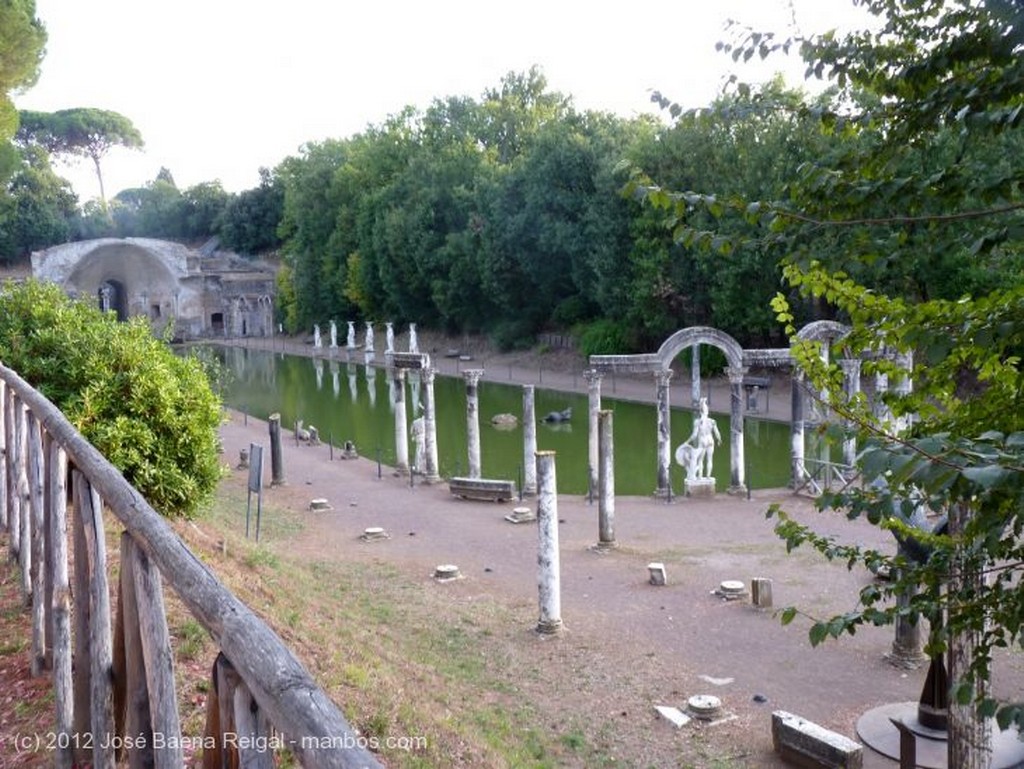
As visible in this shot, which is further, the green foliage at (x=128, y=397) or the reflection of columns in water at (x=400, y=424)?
the reflection of columns in water at (x=400, y=424)

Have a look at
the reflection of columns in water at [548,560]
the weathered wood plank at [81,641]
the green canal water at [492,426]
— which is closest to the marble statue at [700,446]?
the green canal water at [492,426]

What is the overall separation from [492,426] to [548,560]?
17761 mm

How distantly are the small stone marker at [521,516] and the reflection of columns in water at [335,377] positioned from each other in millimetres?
23239

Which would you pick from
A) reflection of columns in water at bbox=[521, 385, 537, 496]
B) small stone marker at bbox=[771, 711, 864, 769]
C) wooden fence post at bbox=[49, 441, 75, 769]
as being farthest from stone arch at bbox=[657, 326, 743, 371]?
wooden fence post at bbox=[49, 441, 75, 769]

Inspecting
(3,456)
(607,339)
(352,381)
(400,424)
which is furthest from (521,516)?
(352,381)

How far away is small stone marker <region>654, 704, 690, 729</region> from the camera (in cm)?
875

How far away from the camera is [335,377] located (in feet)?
149

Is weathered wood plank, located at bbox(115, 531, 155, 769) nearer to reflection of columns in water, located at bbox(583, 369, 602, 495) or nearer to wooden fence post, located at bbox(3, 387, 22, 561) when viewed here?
wooden fence post, located at bbox(3, 387, 22, 561)

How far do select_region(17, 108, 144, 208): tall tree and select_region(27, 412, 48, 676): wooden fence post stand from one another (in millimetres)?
81511

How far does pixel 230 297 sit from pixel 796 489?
179 ft

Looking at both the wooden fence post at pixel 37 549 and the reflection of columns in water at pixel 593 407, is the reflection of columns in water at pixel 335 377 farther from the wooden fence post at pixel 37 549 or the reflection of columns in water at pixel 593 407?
the wooden fence post at pixel 37 549

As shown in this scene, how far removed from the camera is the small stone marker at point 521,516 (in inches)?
671

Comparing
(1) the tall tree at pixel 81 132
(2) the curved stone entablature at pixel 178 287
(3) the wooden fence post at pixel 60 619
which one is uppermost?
(1) the tall tree at pixel 81 132

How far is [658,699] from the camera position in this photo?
940cm
